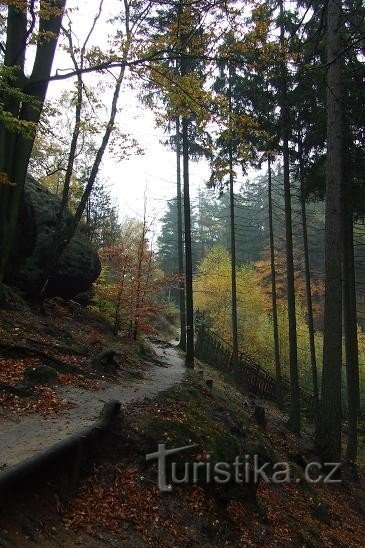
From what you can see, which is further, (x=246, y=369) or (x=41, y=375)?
(x=246, y=369)

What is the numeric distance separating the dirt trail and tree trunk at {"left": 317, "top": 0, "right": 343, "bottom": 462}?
11.3 feet

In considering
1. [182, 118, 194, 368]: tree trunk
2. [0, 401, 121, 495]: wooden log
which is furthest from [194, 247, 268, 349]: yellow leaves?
[0, 401, 121, 495]: wooden log

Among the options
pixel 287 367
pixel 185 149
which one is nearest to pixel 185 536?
pixel 185 149

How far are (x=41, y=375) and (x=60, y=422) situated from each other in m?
1.58

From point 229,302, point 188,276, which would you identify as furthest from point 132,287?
point 229,302

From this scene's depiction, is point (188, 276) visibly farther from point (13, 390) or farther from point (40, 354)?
point (13, 390)

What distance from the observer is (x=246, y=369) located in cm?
1998

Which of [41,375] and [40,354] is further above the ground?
[40,354]

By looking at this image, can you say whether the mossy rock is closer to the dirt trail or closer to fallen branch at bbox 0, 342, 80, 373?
the dirt trail

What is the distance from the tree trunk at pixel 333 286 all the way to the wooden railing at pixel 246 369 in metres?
10.3

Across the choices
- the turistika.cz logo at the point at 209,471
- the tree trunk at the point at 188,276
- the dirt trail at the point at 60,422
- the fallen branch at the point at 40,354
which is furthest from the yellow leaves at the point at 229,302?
the fallen branch at the point at 40,354

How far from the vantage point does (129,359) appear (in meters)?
11.1

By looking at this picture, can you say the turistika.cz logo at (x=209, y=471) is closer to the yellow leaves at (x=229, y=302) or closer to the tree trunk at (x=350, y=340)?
the tree trunk at (x=350, y=340)

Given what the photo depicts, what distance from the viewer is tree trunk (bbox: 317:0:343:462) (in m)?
8.23
